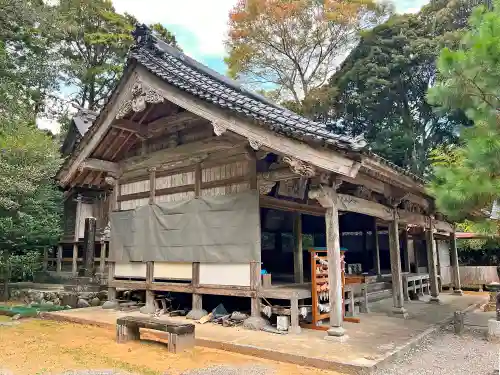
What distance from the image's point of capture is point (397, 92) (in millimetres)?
26344

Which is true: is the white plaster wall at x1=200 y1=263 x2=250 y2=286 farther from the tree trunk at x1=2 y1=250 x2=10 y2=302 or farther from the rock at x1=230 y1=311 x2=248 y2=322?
the tree trunk at x1=2 y1=250 x2=10 y2=302

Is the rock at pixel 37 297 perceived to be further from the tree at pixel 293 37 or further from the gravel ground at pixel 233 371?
the tree at pixel 293 37

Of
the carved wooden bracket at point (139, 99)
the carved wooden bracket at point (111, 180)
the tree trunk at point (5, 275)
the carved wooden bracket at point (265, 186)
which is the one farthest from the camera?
the tree trunk at point (5, 275)

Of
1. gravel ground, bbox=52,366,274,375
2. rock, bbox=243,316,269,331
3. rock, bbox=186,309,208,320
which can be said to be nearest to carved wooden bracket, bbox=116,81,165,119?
rock, bbox=186,309,208,320

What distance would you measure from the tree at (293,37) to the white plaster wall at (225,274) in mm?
21709

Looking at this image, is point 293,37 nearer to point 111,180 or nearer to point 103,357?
point 111,180

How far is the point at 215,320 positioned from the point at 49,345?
3.08m

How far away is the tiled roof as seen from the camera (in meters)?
6.24

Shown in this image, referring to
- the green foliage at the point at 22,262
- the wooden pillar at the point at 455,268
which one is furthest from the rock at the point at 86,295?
the wooden pillar at the point at 455,268

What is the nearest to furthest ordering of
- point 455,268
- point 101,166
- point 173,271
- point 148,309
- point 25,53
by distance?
point 173,271 < point 148,309 < point 101,166 < point 455,268 < point 25,53

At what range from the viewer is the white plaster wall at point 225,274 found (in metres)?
7.85

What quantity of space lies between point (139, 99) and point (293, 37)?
2225 centimetres

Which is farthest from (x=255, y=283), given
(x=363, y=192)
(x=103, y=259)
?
(x=103, y=259)

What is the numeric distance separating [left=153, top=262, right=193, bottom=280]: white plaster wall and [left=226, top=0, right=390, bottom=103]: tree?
2122cm
